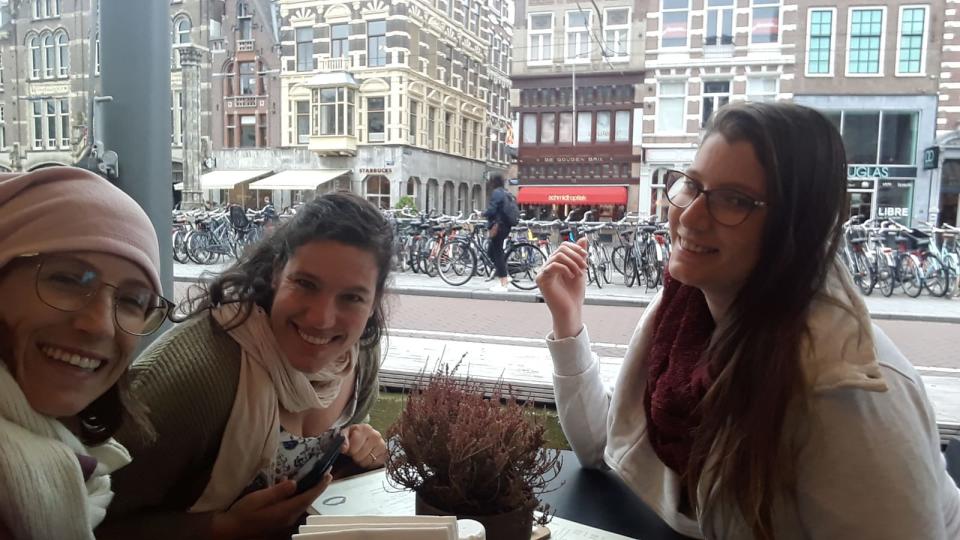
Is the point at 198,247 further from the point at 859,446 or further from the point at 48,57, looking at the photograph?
the point at 859,446

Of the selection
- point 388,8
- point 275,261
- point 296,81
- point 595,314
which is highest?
point 388,8

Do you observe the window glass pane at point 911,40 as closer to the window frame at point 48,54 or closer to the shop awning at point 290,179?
the shop awning at point 290,179

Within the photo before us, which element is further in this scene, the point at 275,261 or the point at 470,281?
the point at 470,281

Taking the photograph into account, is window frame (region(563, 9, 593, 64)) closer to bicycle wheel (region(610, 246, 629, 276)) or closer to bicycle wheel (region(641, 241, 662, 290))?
bicycle wheel (region(610, 246, 629, 276))

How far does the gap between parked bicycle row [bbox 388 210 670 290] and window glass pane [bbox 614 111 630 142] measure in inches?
315

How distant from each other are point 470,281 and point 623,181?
9.10m

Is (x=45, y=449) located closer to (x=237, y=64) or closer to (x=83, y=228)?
(x=83, y=228)

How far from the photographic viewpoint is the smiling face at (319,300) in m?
1.01

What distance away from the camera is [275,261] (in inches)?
43.1

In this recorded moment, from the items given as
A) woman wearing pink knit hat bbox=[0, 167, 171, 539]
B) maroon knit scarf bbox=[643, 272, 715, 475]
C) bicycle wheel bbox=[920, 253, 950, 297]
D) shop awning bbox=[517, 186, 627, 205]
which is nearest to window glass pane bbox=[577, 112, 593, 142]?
shop awning bbox=[517, 186, 627, 205]

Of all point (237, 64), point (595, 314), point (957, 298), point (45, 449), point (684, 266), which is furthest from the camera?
point (957, 298)

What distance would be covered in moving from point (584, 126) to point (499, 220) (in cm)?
981

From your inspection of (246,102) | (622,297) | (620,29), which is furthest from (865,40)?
(246,102)

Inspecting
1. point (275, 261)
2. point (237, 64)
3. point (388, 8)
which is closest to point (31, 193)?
point (275, 261)
